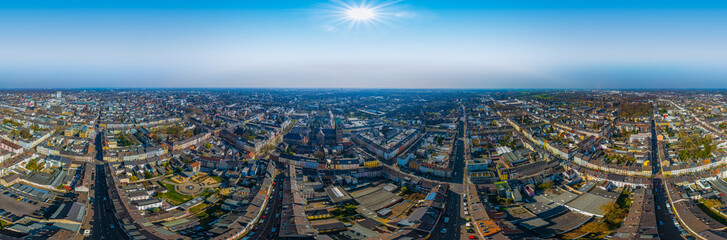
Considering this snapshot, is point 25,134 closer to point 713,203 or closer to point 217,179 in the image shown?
point 217,179

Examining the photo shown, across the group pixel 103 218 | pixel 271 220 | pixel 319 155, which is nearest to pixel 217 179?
pixel 103 218

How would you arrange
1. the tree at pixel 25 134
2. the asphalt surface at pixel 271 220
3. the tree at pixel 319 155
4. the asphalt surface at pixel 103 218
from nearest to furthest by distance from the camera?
the asphalt surface at pixel 103 218 → the asphalt surface at pixel 271 220 → the tree at pixel 319 155 → the tree at pixel 25 134

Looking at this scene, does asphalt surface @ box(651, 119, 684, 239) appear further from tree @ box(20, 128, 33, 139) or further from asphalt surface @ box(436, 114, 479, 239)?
tree @ box(20, 128, 33, 139)

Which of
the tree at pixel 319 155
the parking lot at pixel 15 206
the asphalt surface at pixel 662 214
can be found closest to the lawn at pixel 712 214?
the asphalt surface at pixel 662 214

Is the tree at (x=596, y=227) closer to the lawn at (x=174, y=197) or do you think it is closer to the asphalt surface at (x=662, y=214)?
the asphalt surface at (x=662, y=214)

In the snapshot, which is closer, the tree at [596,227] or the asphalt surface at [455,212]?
the asphalt surface at [455,212]

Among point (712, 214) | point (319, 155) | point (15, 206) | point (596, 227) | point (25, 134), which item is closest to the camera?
point (596, 227)

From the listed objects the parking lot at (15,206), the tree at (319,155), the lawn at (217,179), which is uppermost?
the tree at (319,155)

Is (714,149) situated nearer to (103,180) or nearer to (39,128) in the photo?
(103,180)
